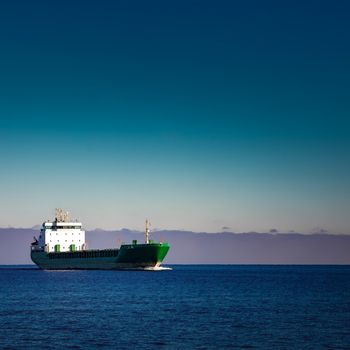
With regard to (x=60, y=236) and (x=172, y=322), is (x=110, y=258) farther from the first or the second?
(x=172, y=322)

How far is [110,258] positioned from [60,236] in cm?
Result: 1978

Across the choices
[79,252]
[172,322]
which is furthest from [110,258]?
[172,322]

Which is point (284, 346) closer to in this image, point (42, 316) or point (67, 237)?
point (42, 316)

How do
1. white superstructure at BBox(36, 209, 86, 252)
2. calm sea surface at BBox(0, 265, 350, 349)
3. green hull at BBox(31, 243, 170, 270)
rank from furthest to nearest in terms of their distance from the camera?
white superstructure at BBox(36, 209, 86, 252)
green hull at BBox(31, 243, 170, 270)
calm sea surface at BBox(0, 265, 350, 349)

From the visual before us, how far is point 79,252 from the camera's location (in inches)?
5915

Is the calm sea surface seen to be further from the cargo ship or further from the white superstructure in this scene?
the white superstructure

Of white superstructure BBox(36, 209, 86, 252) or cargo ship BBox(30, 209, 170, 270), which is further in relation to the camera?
white superstructure BBox(36, 209, 86, 252)

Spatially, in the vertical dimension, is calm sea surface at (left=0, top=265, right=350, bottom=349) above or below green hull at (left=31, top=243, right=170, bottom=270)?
below

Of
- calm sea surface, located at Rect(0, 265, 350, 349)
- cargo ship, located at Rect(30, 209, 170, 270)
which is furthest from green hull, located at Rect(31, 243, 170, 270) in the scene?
calm sea surface, located at Rect(0, 265, 350, 349)

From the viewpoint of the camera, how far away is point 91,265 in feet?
494

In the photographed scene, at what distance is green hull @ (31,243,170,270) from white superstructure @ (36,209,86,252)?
8.21 ft

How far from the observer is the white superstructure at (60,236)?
157 metres

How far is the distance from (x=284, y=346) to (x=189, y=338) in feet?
21.8

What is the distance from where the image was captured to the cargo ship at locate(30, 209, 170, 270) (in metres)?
137
